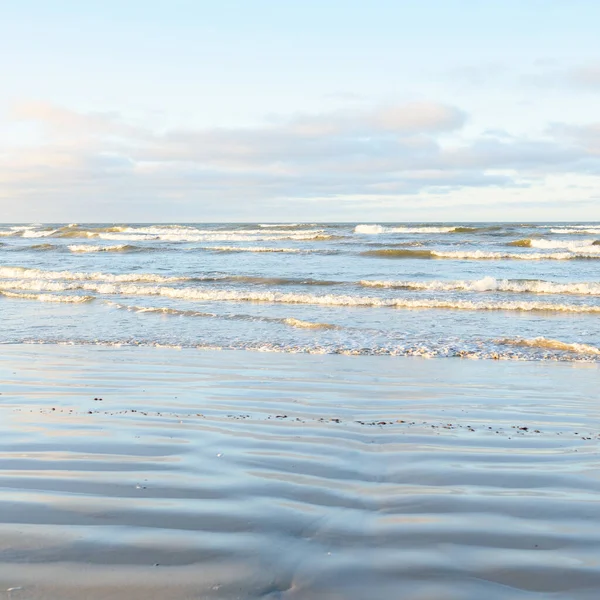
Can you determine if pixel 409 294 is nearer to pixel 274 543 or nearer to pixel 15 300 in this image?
pixel 15 300

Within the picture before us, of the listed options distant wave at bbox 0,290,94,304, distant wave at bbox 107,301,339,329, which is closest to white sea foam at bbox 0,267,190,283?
distant wave at bbox 0,290,94,304

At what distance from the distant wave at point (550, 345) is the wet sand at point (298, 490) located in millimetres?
2395

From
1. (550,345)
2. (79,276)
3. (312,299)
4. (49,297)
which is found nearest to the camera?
(550,345)

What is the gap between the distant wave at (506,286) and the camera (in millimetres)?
15039

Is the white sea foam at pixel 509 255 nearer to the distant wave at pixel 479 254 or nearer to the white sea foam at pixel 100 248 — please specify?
the distant wave at pixel 479 254

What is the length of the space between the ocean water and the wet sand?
2734 mm

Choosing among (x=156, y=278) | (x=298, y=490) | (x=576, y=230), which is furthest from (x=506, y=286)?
(x=576, y=230)

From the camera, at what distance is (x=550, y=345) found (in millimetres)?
8922

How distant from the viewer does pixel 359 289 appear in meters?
16.1

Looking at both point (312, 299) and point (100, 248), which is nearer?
point (312, 299)

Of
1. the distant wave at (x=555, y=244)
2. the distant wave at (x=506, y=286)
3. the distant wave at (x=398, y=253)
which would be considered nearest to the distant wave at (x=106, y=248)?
the distant wave at (x=398, y=253)

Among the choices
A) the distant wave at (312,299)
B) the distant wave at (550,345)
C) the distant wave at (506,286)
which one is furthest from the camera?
the distant wave at (506,286)

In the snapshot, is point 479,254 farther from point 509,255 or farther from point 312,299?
point 312,299

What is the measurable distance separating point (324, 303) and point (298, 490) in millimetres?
10249
